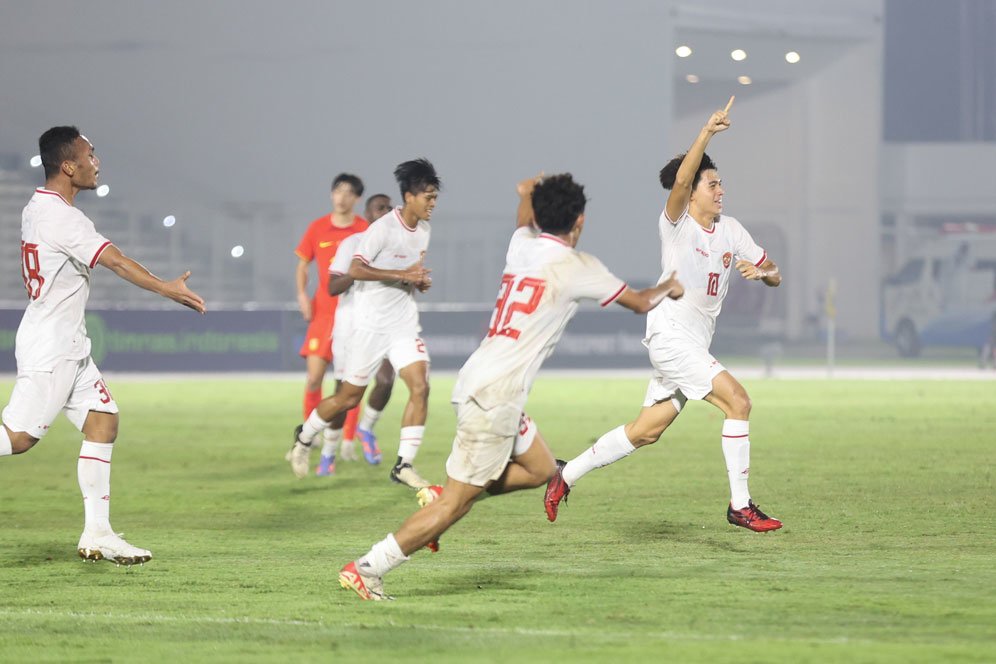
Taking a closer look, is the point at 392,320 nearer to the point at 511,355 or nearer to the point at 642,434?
the point at 642,434

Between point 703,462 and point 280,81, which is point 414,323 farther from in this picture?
point 280,81

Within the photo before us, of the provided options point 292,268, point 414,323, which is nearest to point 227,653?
point 414,323

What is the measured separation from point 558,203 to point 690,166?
1958 mm

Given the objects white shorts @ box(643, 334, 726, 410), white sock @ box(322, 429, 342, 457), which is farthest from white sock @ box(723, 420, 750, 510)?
white sock @ box(322, 429, 342, 457)

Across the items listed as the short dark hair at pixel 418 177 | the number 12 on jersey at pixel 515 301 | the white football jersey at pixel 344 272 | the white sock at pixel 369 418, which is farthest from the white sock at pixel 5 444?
the white sock at pixel 369 418

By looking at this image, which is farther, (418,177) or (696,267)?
(418,177)

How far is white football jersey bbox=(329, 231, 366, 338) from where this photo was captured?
11.3 metres

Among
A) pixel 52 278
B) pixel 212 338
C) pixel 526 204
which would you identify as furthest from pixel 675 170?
pixel 212 338

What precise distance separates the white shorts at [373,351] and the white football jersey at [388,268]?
65 mm

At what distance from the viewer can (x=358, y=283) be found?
1138cm

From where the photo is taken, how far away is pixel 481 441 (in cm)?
637

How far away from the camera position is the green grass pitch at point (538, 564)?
560 cm

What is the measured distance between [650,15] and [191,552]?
34791mm

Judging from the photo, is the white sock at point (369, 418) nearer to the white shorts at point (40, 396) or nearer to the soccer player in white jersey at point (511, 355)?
the white shorts at point (40, 396)
